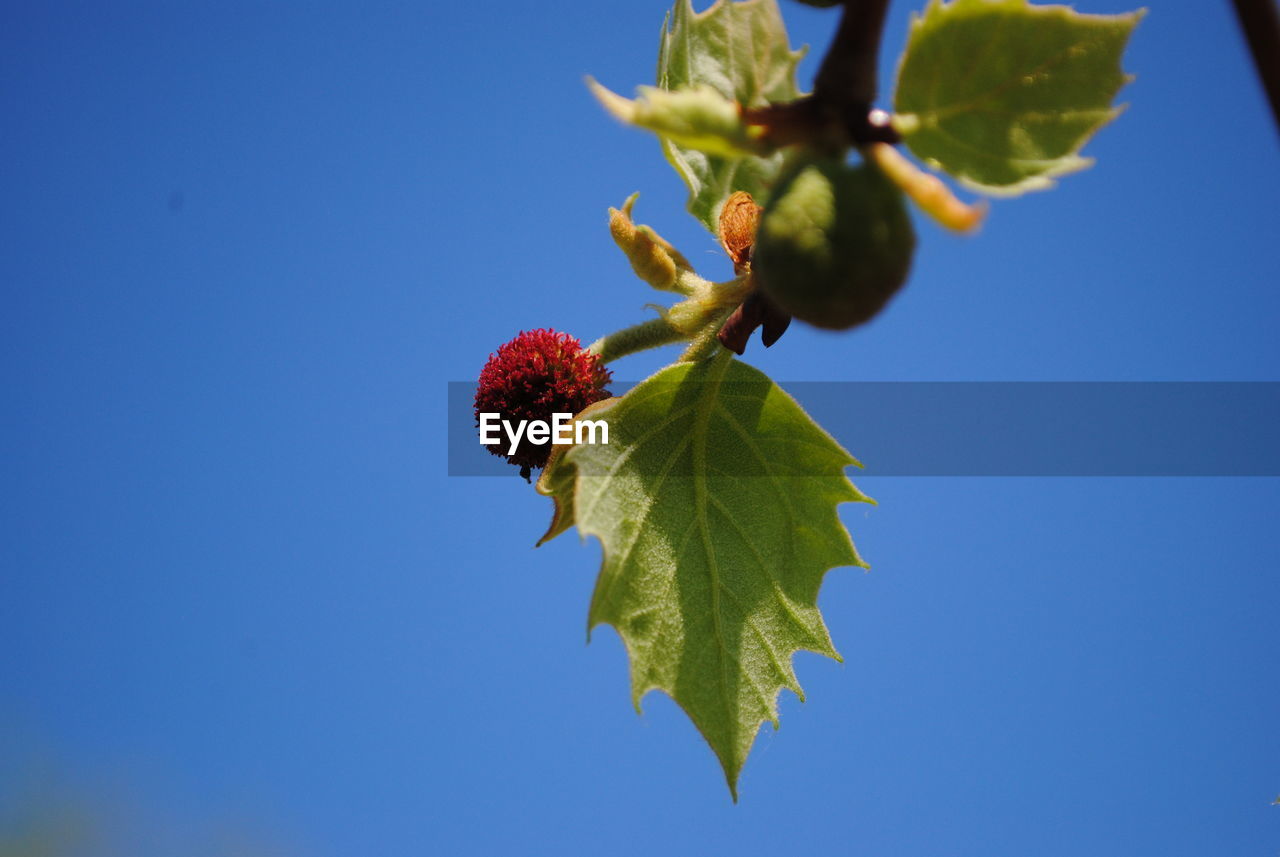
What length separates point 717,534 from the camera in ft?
5.06

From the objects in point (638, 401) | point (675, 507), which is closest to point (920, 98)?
point (638, 401)

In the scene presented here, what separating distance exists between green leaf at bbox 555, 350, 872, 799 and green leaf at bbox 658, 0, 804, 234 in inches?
11.9

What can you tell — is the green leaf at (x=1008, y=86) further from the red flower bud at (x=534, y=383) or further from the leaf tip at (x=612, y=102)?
the red flower bud at (x=534, y=383)

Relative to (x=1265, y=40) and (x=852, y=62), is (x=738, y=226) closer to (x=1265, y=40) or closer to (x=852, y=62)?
(x=852, y=62)

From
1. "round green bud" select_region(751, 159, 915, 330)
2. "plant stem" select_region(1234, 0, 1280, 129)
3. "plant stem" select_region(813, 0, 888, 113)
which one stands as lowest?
"round green bud" select_region(751, 159, 915, 330)

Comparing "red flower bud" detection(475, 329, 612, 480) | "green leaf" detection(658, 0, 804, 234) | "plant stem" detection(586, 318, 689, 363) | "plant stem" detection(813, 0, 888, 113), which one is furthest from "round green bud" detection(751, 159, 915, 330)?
"red flower bud" detection(475, 329, 612, 480)

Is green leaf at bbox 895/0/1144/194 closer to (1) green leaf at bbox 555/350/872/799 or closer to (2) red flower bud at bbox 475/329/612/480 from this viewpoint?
(1) green leaf at bbox 555/350/872/799

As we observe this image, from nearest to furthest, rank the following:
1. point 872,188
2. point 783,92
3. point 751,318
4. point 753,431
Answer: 1. point 872,188
2. point 751,318
3. point 783,92
4. point 753,431

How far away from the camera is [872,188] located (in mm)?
875

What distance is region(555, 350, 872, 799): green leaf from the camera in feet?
4.78

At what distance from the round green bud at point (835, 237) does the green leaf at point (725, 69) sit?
0.50 m

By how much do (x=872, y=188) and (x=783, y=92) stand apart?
62 cm

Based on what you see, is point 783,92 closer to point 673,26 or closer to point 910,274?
point 673,26

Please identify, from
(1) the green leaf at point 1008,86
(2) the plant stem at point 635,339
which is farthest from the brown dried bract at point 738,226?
(1) the green leaf at point 1008,86
